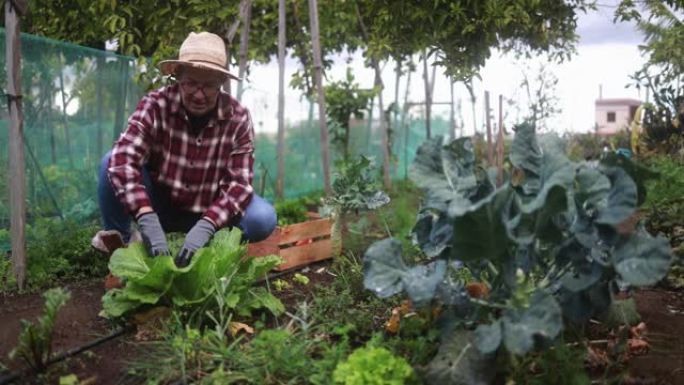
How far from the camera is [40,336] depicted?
6.53 feet

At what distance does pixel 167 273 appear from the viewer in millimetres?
2410

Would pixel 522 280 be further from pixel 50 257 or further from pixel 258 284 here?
pixel 50 257

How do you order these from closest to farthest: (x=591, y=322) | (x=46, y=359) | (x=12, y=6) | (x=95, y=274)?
(x=46, y=359) → (x=591, y=322) → (x=12, y=6) → (x=95, y=274)

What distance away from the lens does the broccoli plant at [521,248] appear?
1763mm

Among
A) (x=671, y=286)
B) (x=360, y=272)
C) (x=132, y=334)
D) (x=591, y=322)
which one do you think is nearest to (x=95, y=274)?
(x=132, y=334)

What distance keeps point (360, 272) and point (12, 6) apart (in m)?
2.14

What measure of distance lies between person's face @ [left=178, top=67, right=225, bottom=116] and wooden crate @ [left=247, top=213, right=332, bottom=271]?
877 millimetres

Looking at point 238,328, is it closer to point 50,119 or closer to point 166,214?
point 166,214

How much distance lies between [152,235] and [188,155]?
1.71 feet

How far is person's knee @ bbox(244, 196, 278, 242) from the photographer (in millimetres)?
3268

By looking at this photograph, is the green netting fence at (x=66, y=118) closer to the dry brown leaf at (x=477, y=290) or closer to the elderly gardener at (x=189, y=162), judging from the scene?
the elderly gardener at (x=189, y=162)

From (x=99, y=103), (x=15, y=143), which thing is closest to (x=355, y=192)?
(x=15, y=143)

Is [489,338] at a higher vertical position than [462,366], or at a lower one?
higher

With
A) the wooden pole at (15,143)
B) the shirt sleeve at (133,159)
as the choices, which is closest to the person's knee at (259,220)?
the shirt sleeve at (133,159)
